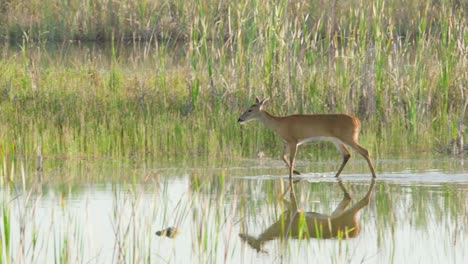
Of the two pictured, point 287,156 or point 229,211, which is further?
point 287,156

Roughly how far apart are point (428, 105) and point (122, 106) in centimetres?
357

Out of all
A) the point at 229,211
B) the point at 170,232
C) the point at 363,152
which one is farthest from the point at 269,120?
the point at 170,232

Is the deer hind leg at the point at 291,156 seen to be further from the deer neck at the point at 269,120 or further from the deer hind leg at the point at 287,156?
the deer neck at the point at 269,120

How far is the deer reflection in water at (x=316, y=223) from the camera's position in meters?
8.09

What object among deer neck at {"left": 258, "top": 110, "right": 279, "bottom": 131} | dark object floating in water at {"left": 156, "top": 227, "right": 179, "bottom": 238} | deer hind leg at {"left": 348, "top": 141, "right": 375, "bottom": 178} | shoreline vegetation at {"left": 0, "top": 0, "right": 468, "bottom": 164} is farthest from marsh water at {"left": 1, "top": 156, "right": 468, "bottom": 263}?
shoreline vegetation at {"left": 0, "top": 0, "right": 468, "bottom": 164}

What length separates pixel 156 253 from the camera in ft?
25.0

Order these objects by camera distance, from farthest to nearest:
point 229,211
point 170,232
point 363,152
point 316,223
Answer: point 363,152, point 229,211, point 170,232, point 316,223

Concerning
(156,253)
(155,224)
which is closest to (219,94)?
(155,224)

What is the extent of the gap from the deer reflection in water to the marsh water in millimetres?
39

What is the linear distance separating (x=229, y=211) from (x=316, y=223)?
1.66 meters

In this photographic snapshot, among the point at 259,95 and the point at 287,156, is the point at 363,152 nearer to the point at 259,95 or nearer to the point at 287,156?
the point at 287,156

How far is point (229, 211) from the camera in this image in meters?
9.16

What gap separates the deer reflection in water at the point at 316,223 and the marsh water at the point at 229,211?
0.04m

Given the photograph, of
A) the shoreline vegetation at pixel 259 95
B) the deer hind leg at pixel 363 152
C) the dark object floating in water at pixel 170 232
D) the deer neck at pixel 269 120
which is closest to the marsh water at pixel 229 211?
the dark object floating in water at pixel 170 232
